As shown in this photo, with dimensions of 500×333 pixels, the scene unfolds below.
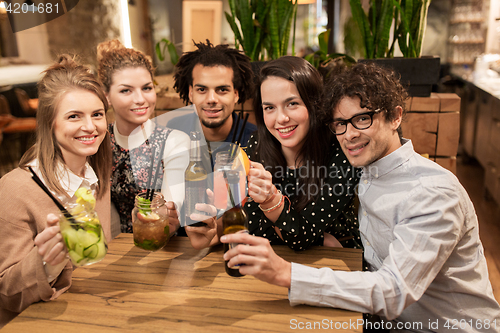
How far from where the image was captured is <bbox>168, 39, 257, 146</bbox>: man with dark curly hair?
6.55ft

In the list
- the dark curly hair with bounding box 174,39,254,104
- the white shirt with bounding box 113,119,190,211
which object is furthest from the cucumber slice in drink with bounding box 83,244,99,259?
the dark curly hair with bounding box 174,39,254,104

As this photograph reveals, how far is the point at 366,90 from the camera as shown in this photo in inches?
47.3

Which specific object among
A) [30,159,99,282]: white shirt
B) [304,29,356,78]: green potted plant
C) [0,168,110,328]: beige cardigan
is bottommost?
[0,168,110,328]: beige cardigan

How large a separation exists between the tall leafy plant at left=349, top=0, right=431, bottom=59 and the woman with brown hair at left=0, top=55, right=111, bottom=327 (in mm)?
1797

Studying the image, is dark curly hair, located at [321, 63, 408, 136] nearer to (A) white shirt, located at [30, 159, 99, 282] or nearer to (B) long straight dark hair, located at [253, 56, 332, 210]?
(B) long straight dark hair, located at [253, 56, 332, 210]

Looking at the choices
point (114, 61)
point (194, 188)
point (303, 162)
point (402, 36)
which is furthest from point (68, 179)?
point (402, 36)

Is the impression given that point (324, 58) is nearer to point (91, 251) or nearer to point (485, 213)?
point (91, 251)

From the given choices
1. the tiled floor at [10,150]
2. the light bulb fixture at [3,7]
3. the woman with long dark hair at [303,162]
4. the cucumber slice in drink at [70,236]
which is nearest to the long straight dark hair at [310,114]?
the woman with long dark hair at [303,162]

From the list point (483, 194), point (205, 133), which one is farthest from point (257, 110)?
point (483, 194)

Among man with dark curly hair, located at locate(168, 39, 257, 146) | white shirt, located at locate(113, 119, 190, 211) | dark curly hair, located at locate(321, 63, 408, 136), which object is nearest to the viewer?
dark curly hair, located at locate(321, 63, 408, 136)

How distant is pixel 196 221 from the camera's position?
1.26 metres

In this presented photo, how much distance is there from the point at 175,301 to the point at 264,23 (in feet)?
6.92

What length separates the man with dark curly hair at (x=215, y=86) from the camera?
78.6 inches

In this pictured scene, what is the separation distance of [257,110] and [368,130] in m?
0.59
